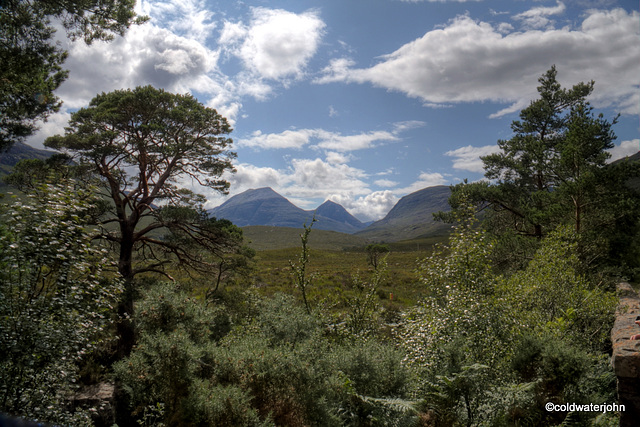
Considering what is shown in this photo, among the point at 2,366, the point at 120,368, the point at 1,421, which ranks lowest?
the point at 120,368

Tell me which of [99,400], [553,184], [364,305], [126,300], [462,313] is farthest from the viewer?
[553,184]

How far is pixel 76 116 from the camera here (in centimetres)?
1307

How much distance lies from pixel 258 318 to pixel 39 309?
6815 mm

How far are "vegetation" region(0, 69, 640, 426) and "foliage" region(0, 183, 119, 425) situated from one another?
0.03 metres

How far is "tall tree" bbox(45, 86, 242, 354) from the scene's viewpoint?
41.3ft

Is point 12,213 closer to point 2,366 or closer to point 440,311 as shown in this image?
point 2,366

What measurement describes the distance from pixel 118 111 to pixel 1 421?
50.5 feet

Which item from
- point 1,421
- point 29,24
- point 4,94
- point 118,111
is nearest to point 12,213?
point 4,94

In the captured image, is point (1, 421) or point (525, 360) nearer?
point (1, 421)

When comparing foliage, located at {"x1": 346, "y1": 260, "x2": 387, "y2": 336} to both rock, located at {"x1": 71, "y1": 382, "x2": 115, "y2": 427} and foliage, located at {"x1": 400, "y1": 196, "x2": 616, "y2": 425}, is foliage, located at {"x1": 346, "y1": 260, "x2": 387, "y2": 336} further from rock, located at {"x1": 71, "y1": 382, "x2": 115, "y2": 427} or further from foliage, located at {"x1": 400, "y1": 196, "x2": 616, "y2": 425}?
rock, located at {"x1": 71, "y1": 382, "x2": 115, "y2": 427}

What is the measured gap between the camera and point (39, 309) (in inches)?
204

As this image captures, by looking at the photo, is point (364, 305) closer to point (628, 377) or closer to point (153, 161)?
point (628, 377)

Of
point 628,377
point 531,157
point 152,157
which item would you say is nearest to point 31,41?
point 152,157

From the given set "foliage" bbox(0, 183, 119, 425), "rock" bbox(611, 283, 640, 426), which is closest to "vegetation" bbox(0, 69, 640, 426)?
"foliage" bbox(0, 183, 119, 425)
